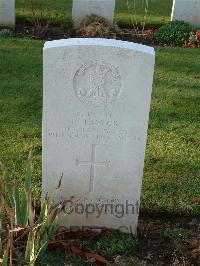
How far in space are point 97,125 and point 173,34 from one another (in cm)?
552

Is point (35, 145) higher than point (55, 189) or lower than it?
lower

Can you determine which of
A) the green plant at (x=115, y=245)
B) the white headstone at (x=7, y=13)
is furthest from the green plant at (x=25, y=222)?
the white headstone at (x=7, y=13)

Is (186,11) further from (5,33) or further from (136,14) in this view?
(5,33)

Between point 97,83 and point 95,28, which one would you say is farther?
point 95,28

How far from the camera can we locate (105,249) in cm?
375

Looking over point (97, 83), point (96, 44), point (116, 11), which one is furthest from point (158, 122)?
point (116, 11)

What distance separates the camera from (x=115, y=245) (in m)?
3.77

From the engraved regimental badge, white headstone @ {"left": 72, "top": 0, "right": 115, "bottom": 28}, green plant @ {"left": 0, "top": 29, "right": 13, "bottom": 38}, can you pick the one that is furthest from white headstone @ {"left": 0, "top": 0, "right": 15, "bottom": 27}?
the engraved regimental badge

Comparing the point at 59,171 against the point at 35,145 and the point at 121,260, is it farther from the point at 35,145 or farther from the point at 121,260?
the point at 35,145

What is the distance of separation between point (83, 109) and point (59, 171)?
51 cm

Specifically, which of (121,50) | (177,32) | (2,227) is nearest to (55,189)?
(2,227)

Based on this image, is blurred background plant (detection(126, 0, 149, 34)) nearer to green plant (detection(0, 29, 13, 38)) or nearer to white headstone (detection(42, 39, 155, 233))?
green plant (detection(0, 29, 13, 38))

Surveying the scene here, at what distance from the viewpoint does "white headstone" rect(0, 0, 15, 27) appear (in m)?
8.80

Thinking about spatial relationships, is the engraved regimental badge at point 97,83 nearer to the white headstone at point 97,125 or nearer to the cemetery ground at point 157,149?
the white headstone at point 97,125
